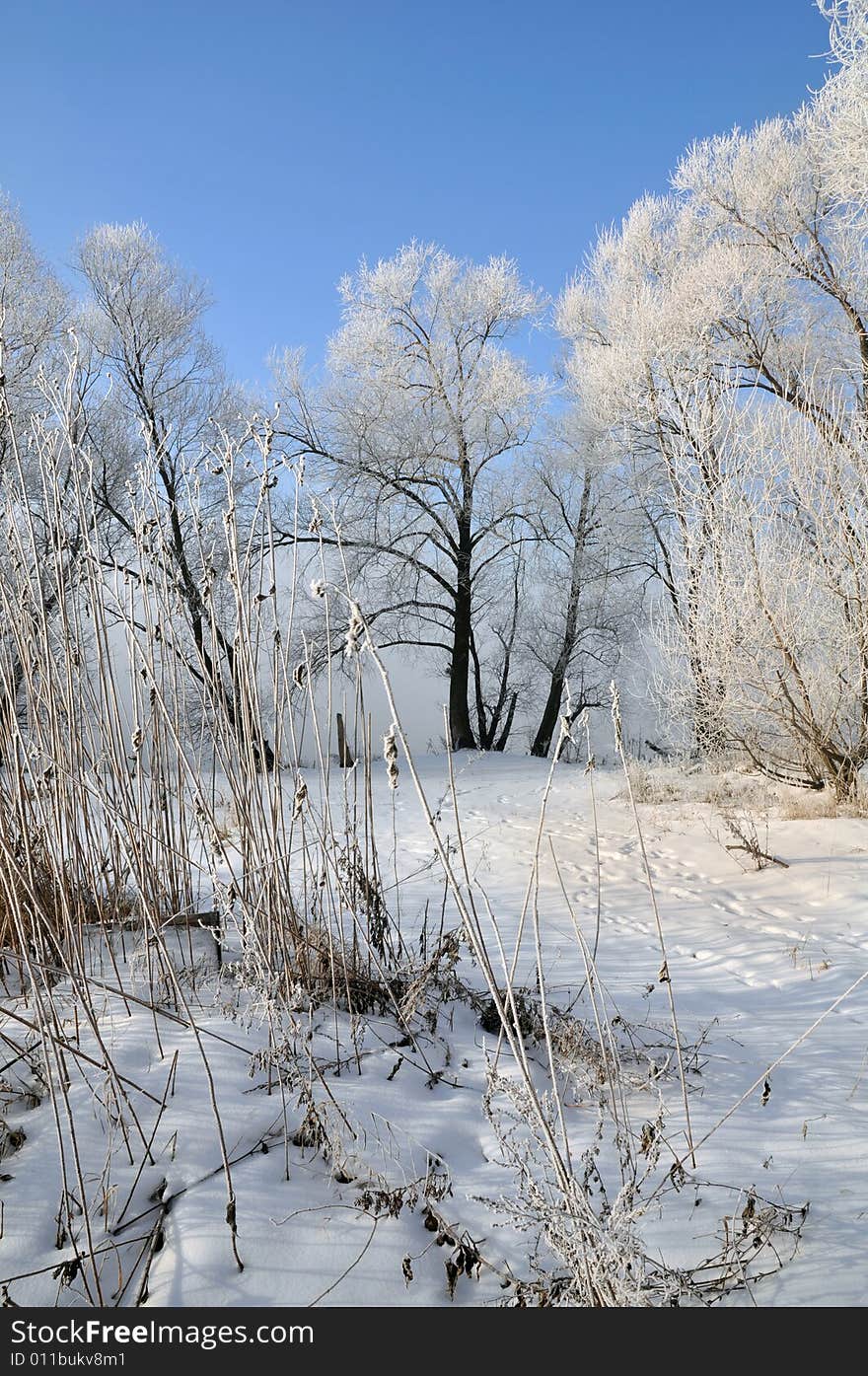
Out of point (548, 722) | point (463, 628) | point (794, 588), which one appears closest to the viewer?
point (794, 588)

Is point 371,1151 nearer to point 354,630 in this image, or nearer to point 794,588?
point 354,630

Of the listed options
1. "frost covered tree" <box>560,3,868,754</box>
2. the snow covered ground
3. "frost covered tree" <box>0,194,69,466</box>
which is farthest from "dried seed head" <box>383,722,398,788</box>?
"frost covered tree" <box>0,194,69,466</box>

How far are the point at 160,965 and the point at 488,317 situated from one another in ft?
43.7

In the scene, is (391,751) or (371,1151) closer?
(391,751)

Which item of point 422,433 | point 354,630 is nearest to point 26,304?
point 422,433

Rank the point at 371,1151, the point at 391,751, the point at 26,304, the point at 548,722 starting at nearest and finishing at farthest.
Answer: the point at 391,751 → the point at 371,1151 → the point at 26,304 → the point at 548,722

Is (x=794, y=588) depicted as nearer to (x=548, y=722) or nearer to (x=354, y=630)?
(x=354, y=630)

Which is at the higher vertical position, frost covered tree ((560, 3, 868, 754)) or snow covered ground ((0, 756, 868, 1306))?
frost covered tree ((560, 3, 868, 754))

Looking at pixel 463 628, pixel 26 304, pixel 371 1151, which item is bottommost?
pixel 371 1151

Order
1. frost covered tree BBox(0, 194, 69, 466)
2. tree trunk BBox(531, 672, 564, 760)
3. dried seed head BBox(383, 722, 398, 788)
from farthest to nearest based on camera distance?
tree trunk BBox(531, 672, 564, 760), frost covered tree BBox(0, 194, 69, 466), dried seed head BBox(383, 722, 398, 788)

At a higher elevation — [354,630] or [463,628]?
[463,628]

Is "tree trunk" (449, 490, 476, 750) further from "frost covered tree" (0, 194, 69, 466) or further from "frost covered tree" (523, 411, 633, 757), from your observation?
"frost covered tree" (0, 194, 69, 466)

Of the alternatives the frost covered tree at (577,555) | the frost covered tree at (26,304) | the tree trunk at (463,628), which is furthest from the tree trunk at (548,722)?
the frost covered tree at (26,304)

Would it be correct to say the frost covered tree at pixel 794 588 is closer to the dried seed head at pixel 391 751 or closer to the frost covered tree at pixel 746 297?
the frost covered tree at pixel 746 297
